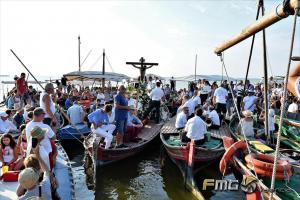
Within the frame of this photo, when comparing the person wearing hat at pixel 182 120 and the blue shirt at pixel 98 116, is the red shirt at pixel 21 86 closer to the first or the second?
the blue shirt at pixel 98 116

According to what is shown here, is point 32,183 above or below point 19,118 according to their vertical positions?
above

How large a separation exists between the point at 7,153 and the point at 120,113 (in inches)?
197

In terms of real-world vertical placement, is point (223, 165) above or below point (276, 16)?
below

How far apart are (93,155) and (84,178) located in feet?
3.85

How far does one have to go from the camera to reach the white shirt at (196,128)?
10.2 metres

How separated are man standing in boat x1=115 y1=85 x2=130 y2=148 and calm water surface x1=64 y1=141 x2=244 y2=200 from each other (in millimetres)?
1049

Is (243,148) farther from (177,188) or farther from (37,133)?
(37,133)

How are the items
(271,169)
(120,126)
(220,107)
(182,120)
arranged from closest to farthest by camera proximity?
(271,169) → (120,126) → (182,120) → (220,107)

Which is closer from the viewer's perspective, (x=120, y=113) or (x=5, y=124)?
(x=5, y=124)

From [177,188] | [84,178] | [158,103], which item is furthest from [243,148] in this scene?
[158,103]

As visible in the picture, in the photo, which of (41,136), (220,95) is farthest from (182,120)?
(41,136)

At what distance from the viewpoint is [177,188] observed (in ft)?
34.7

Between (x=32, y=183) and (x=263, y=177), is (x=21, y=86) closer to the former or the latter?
(x=263, y=177)

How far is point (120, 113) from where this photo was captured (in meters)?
11.6
